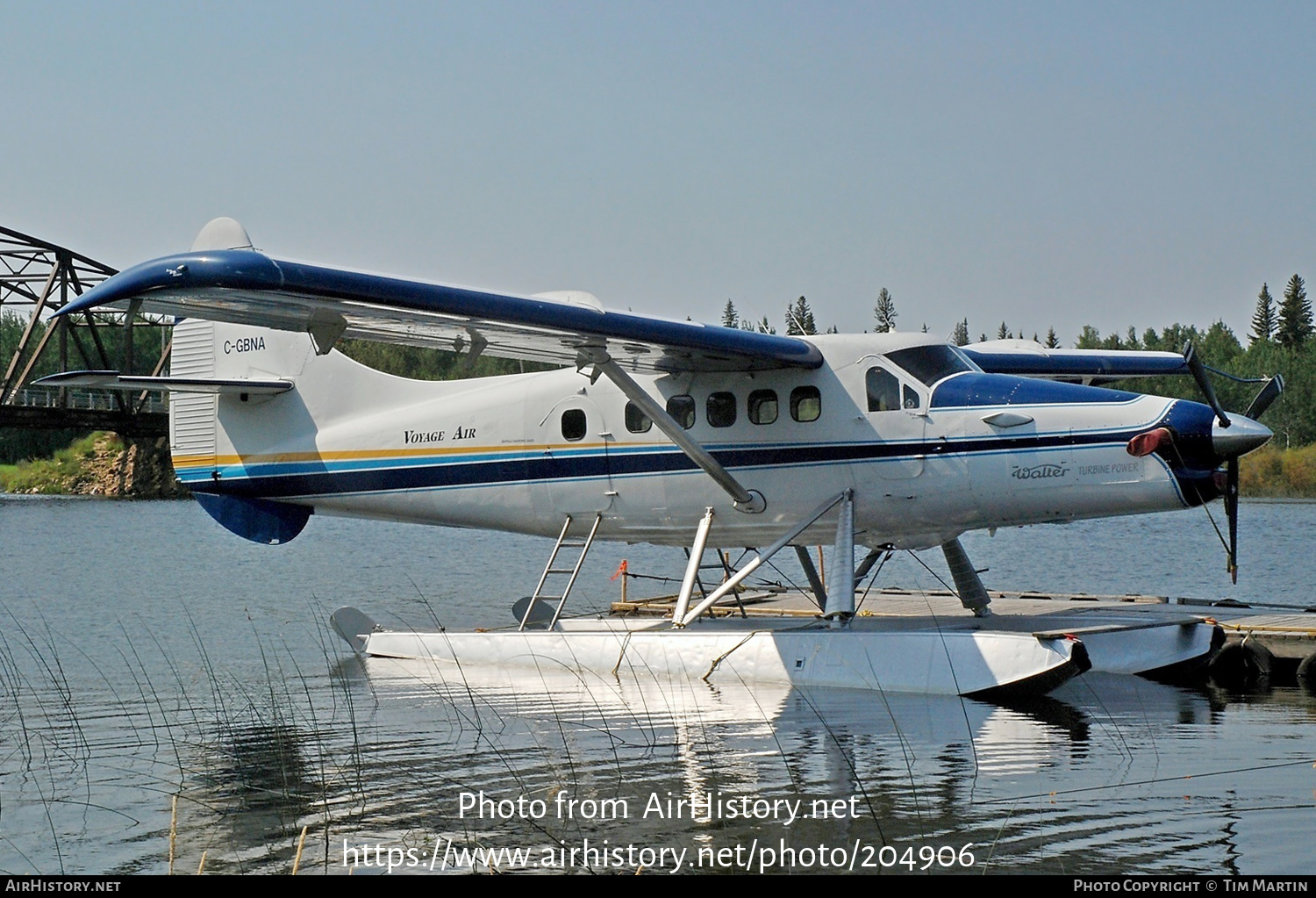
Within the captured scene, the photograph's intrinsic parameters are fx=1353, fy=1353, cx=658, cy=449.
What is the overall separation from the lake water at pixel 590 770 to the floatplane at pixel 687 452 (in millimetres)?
478

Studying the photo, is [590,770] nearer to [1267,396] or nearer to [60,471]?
[1267,396]

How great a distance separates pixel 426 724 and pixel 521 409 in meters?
4.30

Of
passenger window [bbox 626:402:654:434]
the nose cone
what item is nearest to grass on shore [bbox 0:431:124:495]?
passenger window [bbox 626:402:654:434]

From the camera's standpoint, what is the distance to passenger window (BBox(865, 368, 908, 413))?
1137cm

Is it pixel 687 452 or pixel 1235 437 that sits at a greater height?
pixel 1235 437

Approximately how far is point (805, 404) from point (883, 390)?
2.28ft

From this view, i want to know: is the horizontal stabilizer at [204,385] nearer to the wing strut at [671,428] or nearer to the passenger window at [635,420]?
the passenger window at [635,420]

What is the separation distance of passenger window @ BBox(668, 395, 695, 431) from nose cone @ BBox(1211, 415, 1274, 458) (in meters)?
4.36

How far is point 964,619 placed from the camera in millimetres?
12688

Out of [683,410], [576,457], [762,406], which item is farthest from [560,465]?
[762,406]

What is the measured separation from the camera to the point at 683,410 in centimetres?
1225

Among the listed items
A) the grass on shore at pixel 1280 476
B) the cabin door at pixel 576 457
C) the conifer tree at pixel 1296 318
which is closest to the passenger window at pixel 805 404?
the cabin door at pixel 576 457

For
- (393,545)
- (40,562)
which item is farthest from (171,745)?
(393,545)
